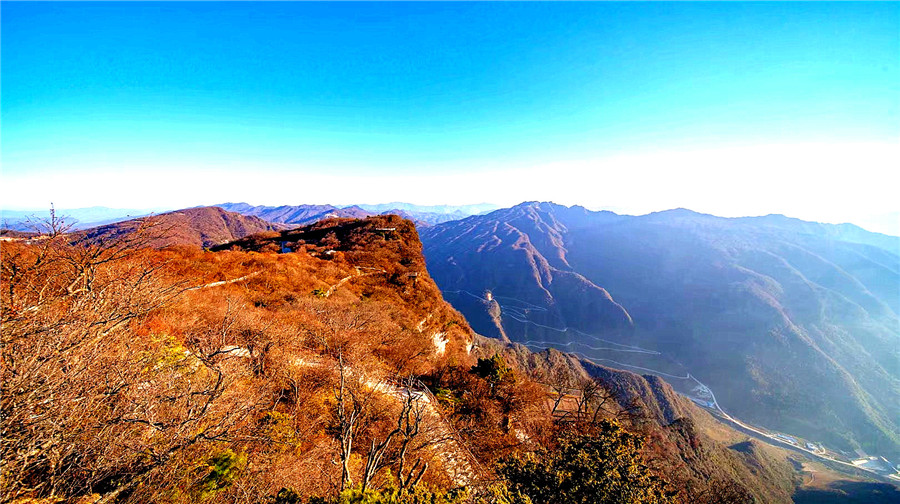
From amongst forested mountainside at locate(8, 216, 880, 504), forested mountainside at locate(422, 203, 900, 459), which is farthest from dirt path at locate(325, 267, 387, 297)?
forested mountainside at locate(422, 203, 900, 459)

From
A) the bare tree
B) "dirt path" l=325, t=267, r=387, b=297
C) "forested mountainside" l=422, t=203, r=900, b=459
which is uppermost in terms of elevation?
the bare tree

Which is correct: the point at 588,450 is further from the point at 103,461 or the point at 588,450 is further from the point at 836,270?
the point at 836,270

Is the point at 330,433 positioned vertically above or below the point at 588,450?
below

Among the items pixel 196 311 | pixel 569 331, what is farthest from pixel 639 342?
pixel 196 311

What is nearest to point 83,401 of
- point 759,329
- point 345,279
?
point 345,279

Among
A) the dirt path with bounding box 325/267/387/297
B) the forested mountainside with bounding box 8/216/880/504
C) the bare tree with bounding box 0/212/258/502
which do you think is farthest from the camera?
the dirt path with bounding box 325/267/387/297

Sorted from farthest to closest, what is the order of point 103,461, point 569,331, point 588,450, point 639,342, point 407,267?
point 569,331 → point 639,342 → point 407,267 → point 588,450 → point 103,461

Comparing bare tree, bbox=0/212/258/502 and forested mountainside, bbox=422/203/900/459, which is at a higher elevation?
bare tree, bbox=0/212/258/502

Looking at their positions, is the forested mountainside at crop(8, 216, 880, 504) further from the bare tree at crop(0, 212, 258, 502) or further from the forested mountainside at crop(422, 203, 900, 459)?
the forested mountainside at crop(422, 203, 900, 459)

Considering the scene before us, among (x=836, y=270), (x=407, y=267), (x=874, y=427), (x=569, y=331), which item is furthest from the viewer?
(x=836, y=270)
